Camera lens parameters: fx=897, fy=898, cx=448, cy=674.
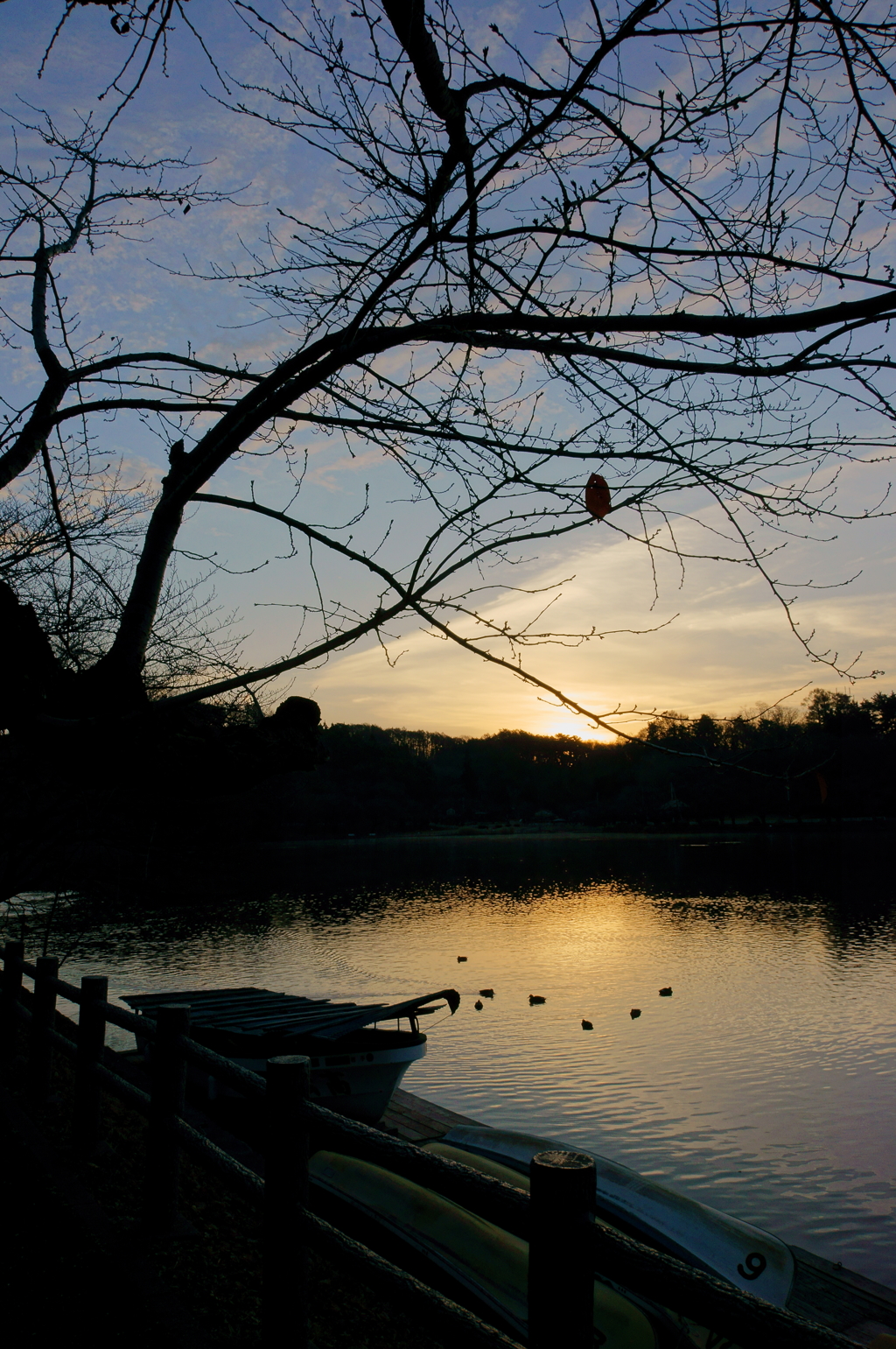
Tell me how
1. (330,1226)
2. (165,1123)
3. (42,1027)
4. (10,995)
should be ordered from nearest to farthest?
(330,1226)
(165,1123)
(42,1027)
(10,995)

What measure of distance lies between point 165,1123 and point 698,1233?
439 cm

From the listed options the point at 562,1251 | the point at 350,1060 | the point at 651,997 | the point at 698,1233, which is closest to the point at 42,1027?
the point at 350,1060

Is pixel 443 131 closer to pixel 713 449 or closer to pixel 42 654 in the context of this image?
pixel 713 449

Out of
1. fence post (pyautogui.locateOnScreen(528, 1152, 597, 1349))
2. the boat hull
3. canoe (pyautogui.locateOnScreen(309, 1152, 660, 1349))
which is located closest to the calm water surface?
the boat hull

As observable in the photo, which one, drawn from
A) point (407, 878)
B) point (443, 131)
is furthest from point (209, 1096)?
point (407, 878)

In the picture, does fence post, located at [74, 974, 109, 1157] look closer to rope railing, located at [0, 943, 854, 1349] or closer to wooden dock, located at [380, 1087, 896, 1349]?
rope railing, located at [0, 943, 854, 1349]

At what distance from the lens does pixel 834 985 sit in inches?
938

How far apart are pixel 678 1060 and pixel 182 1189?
13.5m

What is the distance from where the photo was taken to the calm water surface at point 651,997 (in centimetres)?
1234

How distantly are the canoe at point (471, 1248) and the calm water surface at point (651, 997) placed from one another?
481 cm

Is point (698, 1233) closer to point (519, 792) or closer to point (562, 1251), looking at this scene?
point (562, 1251)

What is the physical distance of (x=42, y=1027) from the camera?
7281mm

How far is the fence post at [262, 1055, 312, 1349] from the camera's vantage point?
3.29 metres

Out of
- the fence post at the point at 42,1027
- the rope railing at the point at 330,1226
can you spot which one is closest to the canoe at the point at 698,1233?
the rope railing at the point at 330,1226
